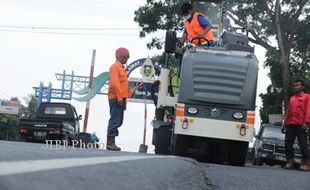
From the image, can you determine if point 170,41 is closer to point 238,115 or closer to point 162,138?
point 162,138

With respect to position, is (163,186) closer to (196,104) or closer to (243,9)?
(196,104)

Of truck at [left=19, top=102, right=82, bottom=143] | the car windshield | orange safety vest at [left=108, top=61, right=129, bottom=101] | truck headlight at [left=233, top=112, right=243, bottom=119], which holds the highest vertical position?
orange safety vest at [left=108, top=61, right=129, bottom=101]

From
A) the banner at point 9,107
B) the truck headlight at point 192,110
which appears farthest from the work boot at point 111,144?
the banner at point 9,107

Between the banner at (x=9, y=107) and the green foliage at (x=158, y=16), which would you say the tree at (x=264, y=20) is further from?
the banner at (x=9, y=107)

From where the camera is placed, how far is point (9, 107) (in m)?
69.7

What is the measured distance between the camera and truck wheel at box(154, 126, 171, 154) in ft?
34.1

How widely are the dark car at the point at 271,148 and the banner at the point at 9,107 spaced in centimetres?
5055

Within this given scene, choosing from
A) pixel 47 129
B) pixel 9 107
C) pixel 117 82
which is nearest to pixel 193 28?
pixel 117 82

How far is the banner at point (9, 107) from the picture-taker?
66875 mm

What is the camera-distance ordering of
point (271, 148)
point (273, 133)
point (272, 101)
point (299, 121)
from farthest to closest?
point (272, 101)
point (273, 133)
point (271, 148)
point (299, 121)

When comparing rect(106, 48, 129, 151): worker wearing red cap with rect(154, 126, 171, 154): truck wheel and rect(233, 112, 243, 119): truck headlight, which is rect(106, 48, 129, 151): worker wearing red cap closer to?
rect(154, 126, 171, 154): truck wheel

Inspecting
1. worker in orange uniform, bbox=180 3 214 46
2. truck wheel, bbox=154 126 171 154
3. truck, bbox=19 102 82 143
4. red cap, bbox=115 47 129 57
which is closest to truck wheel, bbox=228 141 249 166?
truck wheel, bbox=154 126 171 154

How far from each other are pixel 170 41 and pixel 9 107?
62.1 meters

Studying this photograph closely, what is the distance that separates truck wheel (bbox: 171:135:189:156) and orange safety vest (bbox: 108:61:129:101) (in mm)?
1365
